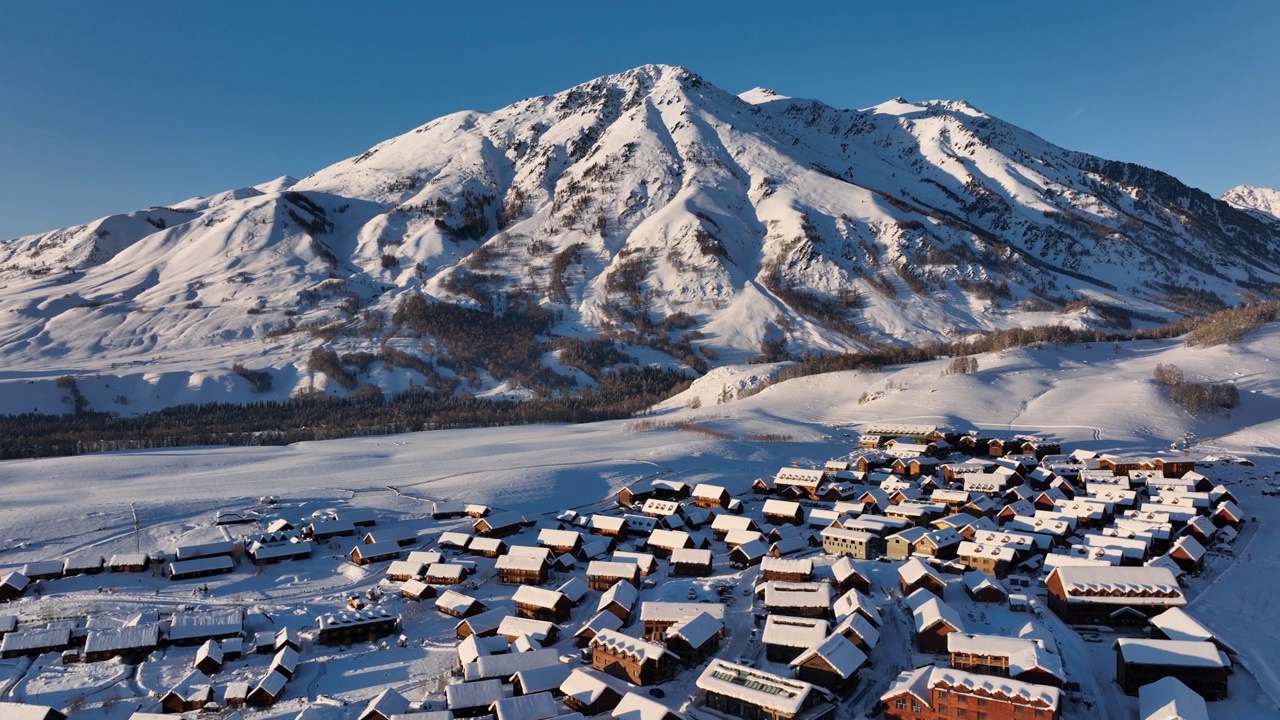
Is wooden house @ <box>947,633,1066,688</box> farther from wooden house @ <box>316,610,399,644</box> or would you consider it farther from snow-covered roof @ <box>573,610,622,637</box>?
wooden house @ <box>316,610,399,644</box>

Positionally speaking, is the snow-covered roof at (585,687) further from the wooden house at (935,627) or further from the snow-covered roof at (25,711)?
the snow-covered roof at (25,711)

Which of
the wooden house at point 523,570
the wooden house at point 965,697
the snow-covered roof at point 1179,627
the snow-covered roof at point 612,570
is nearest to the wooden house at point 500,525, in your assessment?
the wooden house at point 523,570

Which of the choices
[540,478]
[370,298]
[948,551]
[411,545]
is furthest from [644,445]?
[370,298]

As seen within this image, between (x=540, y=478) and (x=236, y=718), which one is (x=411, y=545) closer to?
(x=540, y=478)

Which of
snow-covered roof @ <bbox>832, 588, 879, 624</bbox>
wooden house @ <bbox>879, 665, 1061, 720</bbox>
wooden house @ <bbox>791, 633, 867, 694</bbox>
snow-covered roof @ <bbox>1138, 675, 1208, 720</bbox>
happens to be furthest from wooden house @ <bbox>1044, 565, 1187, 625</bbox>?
wooden house @ <bbox>791, 633, 867, 694</bbox>

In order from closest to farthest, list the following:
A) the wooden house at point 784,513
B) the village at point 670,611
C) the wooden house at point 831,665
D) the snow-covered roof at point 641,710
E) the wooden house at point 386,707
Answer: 1. the snow-covered roof at point 641,710
2. the wooden house at point 386,707
3. the village at point 670,611
4. the wooden house at point 831,665
5. the wooden house at point 784,513

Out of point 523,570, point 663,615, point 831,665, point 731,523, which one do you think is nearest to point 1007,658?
point 831,665

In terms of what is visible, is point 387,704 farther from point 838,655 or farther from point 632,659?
point 838,655
